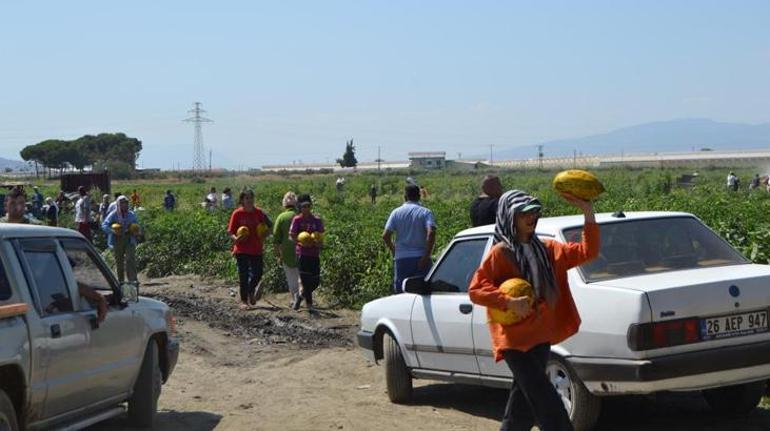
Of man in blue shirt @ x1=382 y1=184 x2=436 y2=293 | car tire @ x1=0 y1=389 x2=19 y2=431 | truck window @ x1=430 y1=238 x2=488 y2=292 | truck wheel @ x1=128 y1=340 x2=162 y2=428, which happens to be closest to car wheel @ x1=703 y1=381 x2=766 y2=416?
truck window @ x1=430 y1=238 x2=488 y2=292

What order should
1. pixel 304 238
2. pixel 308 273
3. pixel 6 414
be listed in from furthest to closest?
1. pixel 308 273
2. pixel 304 238
3. pixel 6 414

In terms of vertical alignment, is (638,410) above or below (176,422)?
above

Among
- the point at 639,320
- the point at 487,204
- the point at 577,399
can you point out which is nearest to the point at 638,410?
the point at 577,399

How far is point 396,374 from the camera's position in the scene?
9414 mm

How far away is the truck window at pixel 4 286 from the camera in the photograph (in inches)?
271

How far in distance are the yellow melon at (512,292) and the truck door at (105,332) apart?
306 centimetres

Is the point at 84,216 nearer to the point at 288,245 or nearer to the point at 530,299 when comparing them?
the point at 288,245

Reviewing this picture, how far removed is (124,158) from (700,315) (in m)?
148

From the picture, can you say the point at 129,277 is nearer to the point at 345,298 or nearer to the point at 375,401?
the point at 345,298

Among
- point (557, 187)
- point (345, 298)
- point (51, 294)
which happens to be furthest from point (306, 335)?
point (557, 187)

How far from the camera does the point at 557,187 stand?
6180mm

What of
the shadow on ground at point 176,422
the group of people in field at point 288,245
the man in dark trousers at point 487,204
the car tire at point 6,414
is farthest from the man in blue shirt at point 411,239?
the car tire at point 6,414

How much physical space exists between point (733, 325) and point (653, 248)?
0.95m

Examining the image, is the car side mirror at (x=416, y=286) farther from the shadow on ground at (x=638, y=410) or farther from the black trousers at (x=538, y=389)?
the black trousers at (x=538, y=389)
